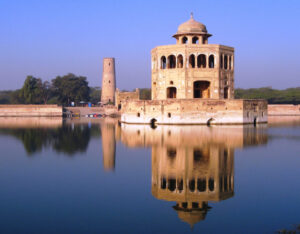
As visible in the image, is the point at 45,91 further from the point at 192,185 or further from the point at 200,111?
the point at 192,185

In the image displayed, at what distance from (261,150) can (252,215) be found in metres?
6.87

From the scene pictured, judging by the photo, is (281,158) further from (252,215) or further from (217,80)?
(217,80)

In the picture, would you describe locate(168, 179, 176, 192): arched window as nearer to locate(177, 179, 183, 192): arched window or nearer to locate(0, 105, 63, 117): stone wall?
locate(177, 179, 183, 192): arched window

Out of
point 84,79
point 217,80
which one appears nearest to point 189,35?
point 217,80

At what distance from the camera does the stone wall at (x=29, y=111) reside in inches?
1763

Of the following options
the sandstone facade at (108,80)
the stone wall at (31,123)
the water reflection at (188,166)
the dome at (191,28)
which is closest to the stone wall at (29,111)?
the sandstone facade at (108,80)

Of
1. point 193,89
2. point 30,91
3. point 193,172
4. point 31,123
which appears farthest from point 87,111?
point 193,172

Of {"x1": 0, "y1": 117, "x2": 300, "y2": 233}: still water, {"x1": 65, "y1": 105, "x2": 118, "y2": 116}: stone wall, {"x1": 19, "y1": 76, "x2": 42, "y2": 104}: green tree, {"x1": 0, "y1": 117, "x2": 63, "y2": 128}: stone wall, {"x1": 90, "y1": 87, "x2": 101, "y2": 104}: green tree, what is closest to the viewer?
{"x1": 0, "y1": 117, "x2": 300, "y2": 233}: still water

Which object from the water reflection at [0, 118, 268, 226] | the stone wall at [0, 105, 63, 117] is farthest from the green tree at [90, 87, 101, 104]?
the water reflection at [0, 118, 268, 226]

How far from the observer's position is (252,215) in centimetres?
568

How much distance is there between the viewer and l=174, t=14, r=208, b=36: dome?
26.5 meters

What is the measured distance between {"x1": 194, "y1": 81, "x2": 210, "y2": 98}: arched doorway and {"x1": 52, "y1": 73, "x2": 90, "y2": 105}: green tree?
30.0 metres

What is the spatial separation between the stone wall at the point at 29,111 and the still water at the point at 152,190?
33058mm

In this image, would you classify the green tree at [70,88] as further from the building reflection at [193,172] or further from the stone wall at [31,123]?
the building reflection at [193,172]
